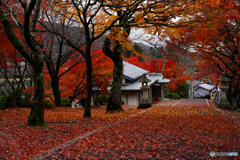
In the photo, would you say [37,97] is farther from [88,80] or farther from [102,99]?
[102,99]

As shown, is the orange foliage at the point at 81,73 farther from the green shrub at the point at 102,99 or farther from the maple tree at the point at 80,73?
the green shrub at the point at 102,99

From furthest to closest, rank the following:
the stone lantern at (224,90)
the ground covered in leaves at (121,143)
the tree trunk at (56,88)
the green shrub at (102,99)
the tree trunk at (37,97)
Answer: the green shrub at (102,99)
the tree trunk at (56,88)
the stone lantern at (224,90)
the tree trunk at (37,97)
the ground covered in leaves at (121,143)

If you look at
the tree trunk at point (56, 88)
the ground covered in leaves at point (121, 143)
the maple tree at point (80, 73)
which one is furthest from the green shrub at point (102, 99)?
the ground covered in leaves at point (121, 143)

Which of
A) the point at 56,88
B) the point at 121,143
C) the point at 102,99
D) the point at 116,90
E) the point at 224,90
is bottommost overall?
the point at 121,143

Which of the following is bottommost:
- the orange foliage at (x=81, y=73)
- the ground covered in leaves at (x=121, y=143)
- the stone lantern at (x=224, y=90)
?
the ground covered in leaves at (x=121, y=143)

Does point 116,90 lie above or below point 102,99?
above

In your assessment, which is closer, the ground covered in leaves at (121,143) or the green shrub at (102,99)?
the ground covered in leaves at (121,143)

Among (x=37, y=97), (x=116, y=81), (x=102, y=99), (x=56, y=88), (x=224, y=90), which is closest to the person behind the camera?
(x=37, y=97)

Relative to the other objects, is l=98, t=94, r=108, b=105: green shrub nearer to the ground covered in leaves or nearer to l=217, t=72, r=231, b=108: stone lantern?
l=217, t=72, r=231, b=108: stone lantern

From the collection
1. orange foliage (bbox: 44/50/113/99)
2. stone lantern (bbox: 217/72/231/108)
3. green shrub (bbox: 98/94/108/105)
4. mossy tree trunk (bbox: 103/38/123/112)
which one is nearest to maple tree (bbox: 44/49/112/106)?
orange foliage (bbox: 44/50/113/99)

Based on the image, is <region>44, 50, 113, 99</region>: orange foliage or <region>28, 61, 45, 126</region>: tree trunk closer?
<region>28, 61, 45, 126</region>: tree trunk

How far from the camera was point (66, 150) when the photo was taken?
603cm

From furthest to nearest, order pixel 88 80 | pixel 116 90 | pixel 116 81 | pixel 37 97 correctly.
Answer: pixel 116 81, pixel 116 90, pixel 88 80, pixel 37 97

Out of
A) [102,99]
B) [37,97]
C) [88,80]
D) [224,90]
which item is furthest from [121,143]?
[102,99]
